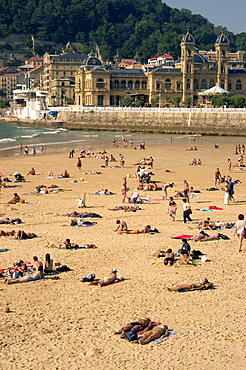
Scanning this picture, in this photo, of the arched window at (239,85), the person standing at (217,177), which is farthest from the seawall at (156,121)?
the person standing at (217,177)

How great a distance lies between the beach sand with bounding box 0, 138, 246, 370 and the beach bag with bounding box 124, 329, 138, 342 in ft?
0.30

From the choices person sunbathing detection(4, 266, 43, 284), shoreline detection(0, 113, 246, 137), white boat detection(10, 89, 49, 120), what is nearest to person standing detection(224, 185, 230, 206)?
person sunbathing detection(4, 266, 43, 284)

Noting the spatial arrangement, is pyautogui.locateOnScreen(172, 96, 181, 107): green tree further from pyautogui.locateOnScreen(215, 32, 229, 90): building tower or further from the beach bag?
the beach bag

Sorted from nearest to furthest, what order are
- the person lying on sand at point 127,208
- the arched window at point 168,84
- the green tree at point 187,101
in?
the person lying on sand at point 127,208 < the green tree at point 187,101 < the arched window at point 168,84

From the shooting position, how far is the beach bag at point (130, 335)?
31.8 feet

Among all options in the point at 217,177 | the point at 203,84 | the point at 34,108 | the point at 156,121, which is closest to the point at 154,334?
the point at 217,177

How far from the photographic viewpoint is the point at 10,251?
15.0m

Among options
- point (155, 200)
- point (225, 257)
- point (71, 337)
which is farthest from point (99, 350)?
point (155, 200)

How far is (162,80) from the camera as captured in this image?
98.8 meters

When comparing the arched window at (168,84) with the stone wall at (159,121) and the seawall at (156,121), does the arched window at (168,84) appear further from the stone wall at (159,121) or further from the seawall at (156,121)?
the stone wall at (159,121)

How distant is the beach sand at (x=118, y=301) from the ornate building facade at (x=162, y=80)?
7788 centimetres

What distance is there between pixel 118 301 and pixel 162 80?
3529 inches

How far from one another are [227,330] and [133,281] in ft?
9.82

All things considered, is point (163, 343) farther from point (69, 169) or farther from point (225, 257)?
point (69, 169)
